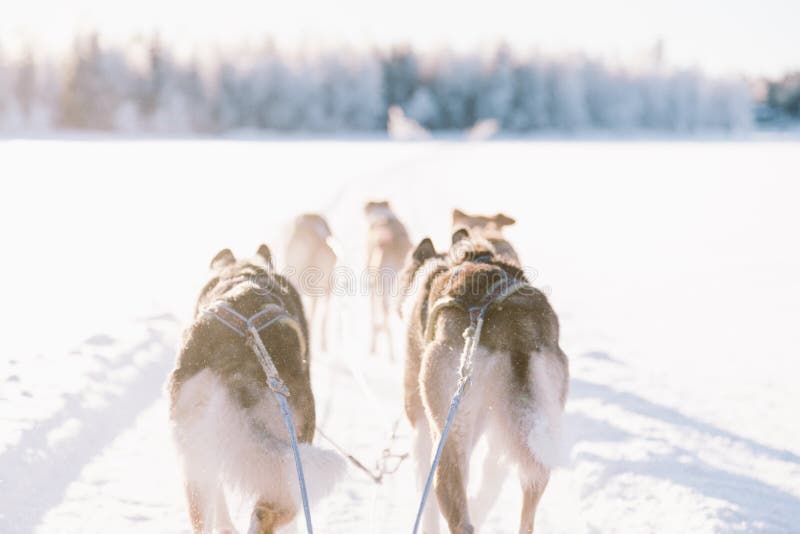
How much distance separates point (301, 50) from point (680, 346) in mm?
67905

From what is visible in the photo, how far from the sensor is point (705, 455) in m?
3.49

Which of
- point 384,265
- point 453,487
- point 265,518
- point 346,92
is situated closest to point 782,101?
point 346,92

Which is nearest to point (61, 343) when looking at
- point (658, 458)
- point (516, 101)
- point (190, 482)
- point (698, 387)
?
point (190, 482)

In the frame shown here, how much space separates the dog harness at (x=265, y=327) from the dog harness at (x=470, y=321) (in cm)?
53

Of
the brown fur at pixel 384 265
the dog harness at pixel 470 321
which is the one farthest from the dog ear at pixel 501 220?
the dog harness at pixel 470 321

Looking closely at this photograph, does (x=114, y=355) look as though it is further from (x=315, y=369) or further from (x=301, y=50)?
(x=301, y=50)

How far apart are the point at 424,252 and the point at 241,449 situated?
189cm

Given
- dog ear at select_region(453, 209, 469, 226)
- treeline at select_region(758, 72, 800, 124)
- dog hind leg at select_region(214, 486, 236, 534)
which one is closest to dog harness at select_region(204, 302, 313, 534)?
dog hind leg at select_region(214, 486, 236, 534)

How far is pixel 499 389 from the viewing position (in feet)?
8.29

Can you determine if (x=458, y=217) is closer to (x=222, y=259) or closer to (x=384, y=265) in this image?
(x=384, y=265)

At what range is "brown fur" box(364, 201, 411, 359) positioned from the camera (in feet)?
20.2

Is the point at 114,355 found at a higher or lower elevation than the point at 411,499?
higher

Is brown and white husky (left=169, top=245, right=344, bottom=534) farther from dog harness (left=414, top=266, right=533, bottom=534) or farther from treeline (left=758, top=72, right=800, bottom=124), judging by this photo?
treeline (left=758, top=72, right=800, bottom=124)

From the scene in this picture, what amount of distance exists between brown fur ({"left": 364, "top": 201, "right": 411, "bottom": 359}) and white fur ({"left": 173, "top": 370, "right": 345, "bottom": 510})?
3.51 metres
